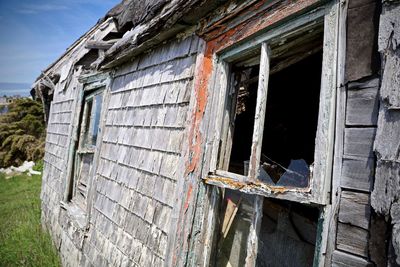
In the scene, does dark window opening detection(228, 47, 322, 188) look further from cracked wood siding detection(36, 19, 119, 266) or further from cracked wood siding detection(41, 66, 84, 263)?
cracked wood siding detection(41, 66, 84, 263)

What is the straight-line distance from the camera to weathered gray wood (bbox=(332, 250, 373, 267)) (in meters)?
1.10

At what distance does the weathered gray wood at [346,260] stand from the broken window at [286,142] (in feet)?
0.28

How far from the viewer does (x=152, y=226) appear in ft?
8.39

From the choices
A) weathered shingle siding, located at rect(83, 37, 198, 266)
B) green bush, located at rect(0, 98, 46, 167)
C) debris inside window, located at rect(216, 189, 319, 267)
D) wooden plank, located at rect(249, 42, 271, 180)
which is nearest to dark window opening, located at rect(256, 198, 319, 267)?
debris inside window, located at rect(216, 189, 319, 267)

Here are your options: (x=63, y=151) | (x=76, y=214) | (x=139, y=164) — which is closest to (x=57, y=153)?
(x=63, y=151)

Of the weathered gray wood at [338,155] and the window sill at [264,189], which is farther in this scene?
the window sill at [264,189]

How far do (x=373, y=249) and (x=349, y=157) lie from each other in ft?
1.15

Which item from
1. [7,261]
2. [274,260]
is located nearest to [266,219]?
[274,260]

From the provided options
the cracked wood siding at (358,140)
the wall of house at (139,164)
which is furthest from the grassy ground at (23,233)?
the cracked wood siding at (358,140)

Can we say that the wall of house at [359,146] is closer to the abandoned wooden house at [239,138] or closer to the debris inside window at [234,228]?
the abandoned wooden house at [239,138]

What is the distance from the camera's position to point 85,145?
495cm

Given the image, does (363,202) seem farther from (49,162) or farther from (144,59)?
(49,162)

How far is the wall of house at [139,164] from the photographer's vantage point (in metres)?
2.44

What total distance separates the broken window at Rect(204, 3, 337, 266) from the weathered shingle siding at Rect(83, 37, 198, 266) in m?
0.42
